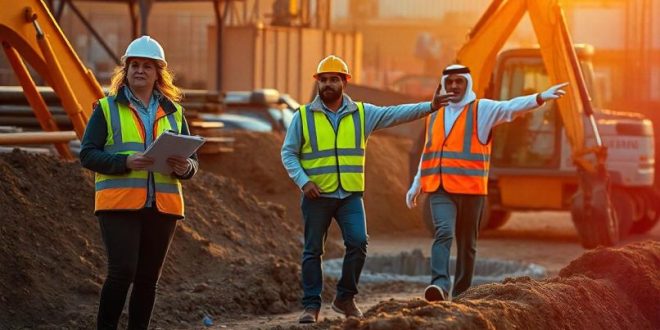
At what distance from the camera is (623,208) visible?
22.6m

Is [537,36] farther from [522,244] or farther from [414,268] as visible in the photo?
[522,244]

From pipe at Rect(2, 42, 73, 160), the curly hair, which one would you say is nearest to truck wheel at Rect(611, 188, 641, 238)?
pipe at Rect(2, 42, 73, 160)

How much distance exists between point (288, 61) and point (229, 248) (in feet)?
98.9

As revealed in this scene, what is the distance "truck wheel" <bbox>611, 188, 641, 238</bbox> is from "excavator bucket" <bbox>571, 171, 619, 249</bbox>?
2.87 m

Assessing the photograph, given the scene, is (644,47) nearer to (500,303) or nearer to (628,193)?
(628,193)

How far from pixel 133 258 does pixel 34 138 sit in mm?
5445

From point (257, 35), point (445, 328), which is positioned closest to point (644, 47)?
point (257, 35)

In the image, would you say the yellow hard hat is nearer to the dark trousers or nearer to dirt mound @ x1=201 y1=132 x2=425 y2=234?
the dark trousers

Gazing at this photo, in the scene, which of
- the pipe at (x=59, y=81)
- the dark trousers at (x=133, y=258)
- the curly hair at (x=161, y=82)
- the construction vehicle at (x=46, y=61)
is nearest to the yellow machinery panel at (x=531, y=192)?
the construction vehicle at (x=46, y=61)

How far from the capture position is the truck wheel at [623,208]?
22.5 metres

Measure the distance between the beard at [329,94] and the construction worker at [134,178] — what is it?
2066mm

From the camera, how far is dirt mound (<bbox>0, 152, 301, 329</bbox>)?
11.4m

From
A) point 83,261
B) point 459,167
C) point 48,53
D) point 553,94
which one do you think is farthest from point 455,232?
point 48,53

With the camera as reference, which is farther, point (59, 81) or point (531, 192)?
point (531, 192)
